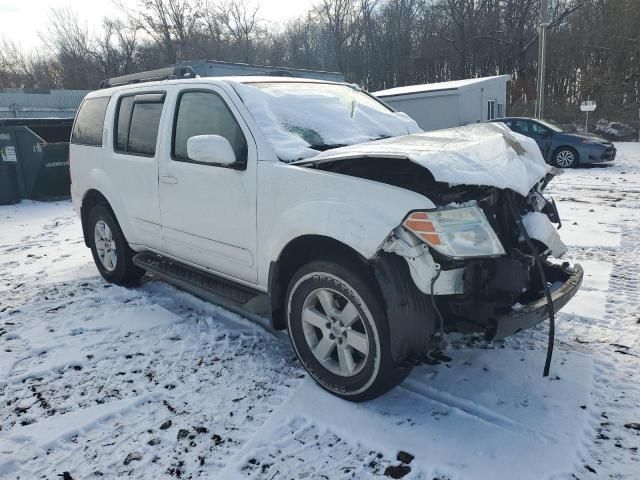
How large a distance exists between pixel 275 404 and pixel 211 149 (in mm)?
1654

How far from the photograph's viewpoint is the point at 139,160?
14.1ft

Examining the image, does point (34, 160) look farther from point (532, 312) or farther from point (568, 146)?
point (568, 146)

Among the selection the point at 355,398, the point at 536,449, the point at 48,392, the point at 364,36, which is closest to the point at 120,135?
the point at 48,392

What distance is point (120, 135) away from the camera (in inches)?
182

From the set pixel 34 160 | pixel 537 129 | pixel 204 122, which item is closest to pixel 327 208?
pixel 204 122

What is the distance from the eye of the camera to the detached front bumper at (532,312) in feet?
8.30

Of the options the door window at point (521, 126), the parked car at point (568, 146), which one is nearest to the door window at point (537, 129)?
the parked car at point (568, 146)

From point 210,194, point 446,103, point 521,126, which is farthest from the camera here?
point 446,103

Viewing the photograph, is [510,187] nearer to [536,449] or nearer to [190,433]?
[536,449]

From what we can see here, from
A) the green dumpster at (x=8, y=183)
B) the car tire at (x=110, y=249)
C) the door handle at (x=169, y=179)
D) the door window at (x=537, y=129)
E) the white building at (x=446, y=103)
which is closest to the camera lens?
the door handle at (x=169, y=179)

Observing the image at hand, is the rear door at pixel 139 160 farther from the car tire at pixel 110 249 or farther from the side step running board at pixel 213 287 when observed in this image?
the car tire at pixel 110 249

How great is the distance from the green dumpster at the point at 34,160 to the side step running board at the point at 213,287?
24.5 ft

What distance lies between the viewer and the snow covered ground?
2.45 metres

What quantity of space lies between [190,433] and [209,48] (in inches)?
1709
